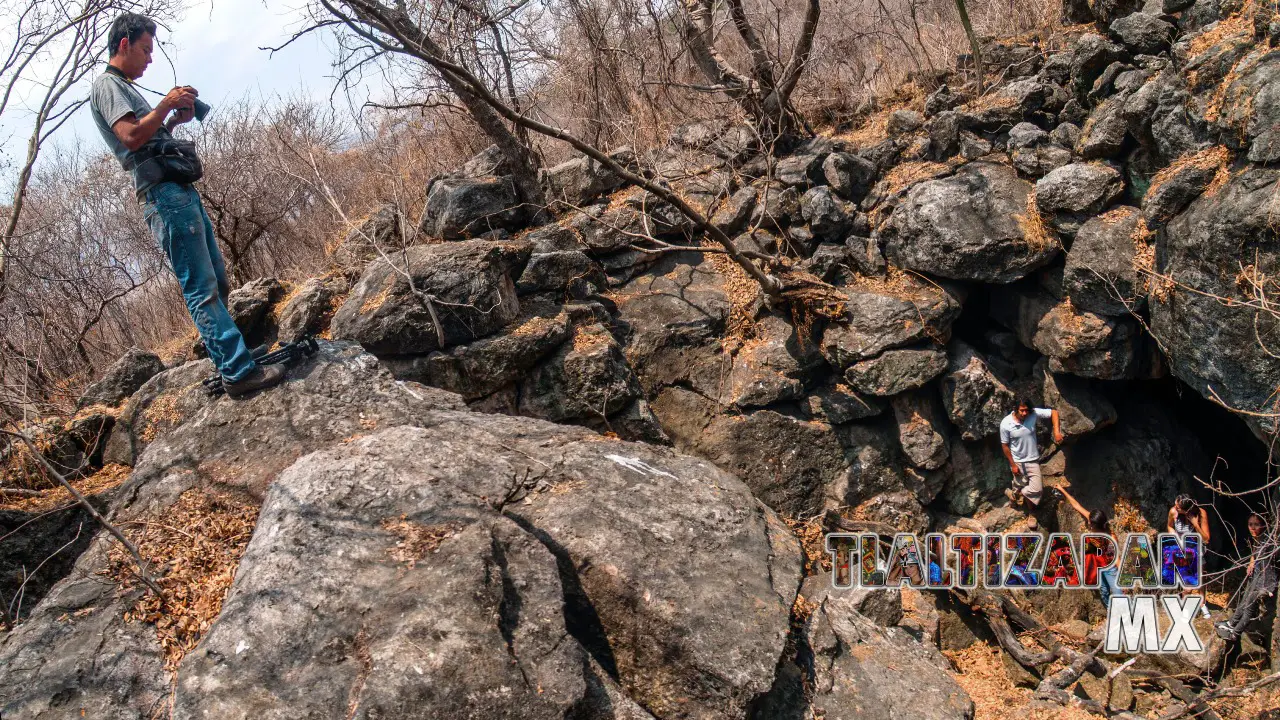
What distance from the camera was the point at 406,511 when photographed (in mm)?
3643

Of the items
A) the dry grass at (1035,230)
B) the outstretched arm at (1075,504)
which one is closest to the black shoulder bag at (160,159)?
the dry grass at (1035,230)

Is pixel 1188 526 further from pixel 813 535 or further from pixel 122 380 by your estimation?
pixel 122 380

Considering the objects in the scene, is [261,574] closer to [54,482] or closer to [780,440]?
[54,482]

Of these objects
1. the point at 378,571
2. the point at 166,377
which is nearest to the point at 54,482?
the point at 166,377

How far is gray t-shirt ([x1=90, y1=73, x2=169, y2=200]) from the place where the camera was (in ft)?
12.7

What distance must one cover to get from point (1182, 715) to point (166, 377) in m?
7.79

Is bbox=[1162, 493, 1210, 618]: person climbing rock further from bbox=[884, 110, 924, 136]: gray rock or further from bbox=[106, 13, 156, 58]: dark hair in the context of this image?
bbox=[106, 13, 156, 58]: dark hair

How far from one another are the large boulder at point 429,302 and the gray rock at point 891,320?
327 centimetres


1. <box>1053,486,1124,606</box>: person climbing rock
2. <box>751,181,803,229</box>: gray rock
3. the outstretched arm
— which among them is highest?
<box>751,181,803,229</box>: gray rock

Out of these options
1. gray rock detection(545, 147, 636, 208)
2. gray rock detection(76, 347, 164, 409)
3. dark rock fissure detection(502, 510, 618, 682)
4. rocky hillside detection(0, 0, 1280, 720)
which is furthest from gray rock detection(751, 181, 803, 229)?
gray rock detection(76, 347, 164, 409)

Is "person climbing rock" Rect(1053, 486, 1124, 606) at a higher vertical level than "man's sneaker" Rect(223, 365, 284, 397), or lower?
lower

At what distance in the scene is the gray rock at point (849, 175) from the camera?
823cm

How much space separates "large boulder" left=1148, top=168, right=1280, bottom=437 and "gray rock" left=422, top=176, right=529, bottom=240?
6135mm

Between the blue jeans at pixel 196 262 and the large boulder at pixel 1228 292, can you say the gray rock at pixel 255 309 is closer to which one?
the blue jeans at pixel 196 262
